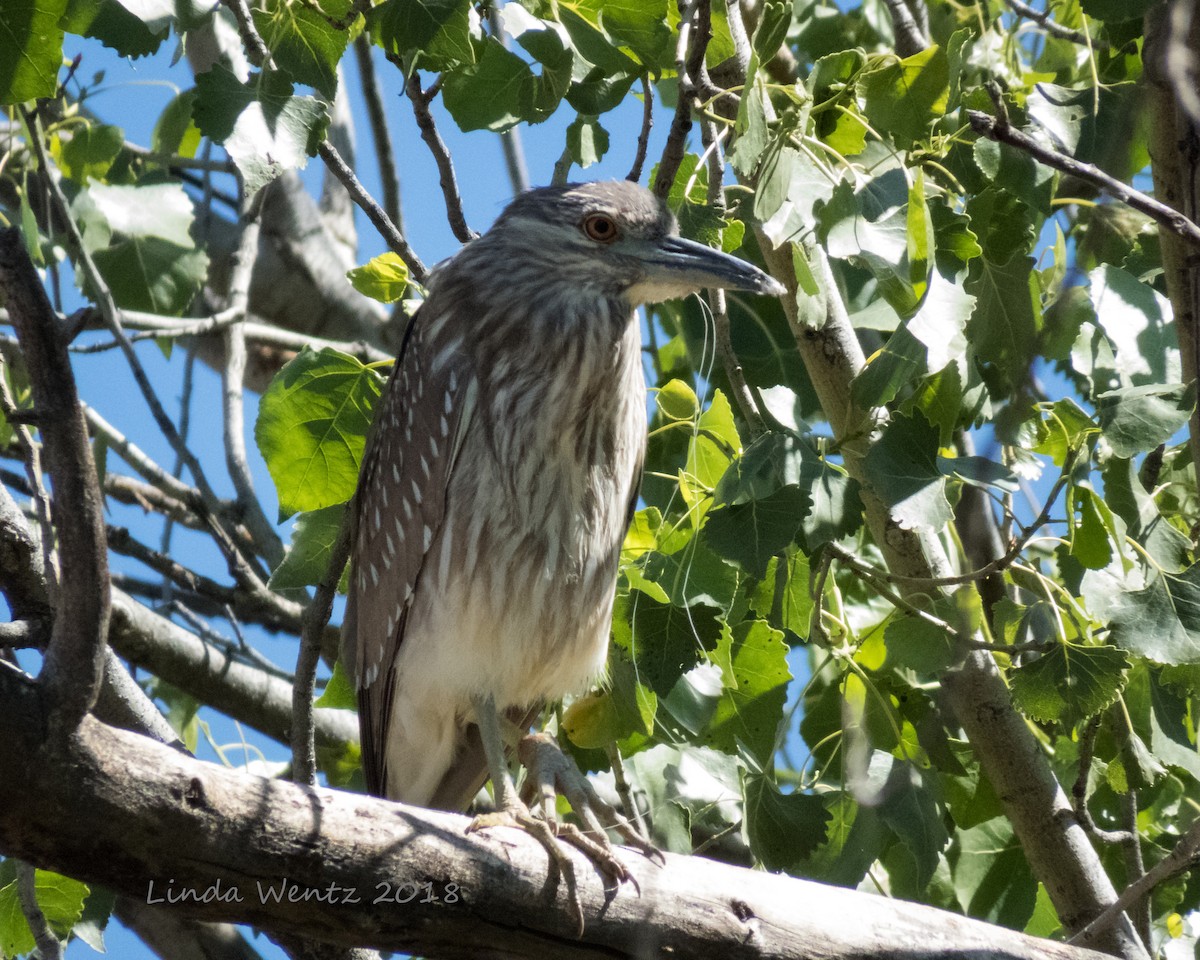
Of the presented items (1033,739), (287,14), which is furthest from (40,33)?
(1033,739)

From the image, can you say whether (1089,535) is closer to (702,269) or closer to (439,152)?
(702,269)

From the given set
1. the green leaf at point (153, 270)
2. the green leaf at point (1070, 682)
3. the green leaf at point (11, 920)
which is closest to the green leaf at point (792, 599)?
the green leaf at point (1070, 682)

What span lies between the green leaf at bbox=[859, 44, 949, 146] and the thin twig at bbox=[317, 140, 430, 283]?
1.24 meters

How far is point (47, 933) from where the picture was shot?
2455mm

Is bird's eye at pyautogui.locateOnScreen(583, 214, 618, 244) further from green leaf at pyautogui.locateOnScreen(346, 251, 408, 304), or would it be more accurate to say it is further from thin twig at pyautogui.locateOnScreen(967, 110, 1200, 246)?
thin twig at pyautogui.locateOnScreen(967, 110, 1200, 246)

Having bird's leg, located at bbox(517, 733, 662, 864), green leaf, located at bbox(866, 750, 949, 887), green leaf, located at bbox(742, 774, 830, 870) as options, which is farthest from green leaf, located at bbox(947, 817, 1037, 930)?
bird's leg, located at bbox(517, 733, 662, 864)

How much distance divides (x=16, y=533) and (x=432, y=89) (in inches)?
53.2

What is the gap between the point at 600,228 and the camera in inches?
130

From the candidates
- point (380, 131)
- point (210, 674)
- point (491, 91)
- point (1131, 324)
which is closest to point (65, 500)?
point (491, 91)

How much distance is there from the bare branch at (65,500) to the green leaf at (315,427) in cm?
137

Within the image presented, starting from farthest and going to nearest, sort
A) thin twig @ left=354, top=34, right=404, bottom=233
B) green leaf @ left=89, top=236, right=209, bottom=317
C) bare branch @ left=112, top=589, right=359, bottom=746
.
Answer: thin twig @ left=354, top=34, right=404, bottom=233
green leaf @ left=89, top=236, right=209, bottom=317
bare branch @ left=112, top=589, right=359, bottom=746

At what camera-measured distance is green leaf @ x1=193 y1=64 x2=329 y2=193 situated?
102 inches

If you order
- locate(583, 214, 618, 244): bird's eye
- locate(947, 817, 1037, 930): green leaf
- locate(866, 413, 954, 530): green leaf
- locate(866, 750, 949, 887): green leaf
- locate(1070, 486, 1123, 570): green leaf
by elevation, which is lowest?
locate(947, 817, 1037, 930): green leaf

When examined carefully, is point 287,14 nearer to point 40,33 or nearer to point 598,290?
point 40,33
